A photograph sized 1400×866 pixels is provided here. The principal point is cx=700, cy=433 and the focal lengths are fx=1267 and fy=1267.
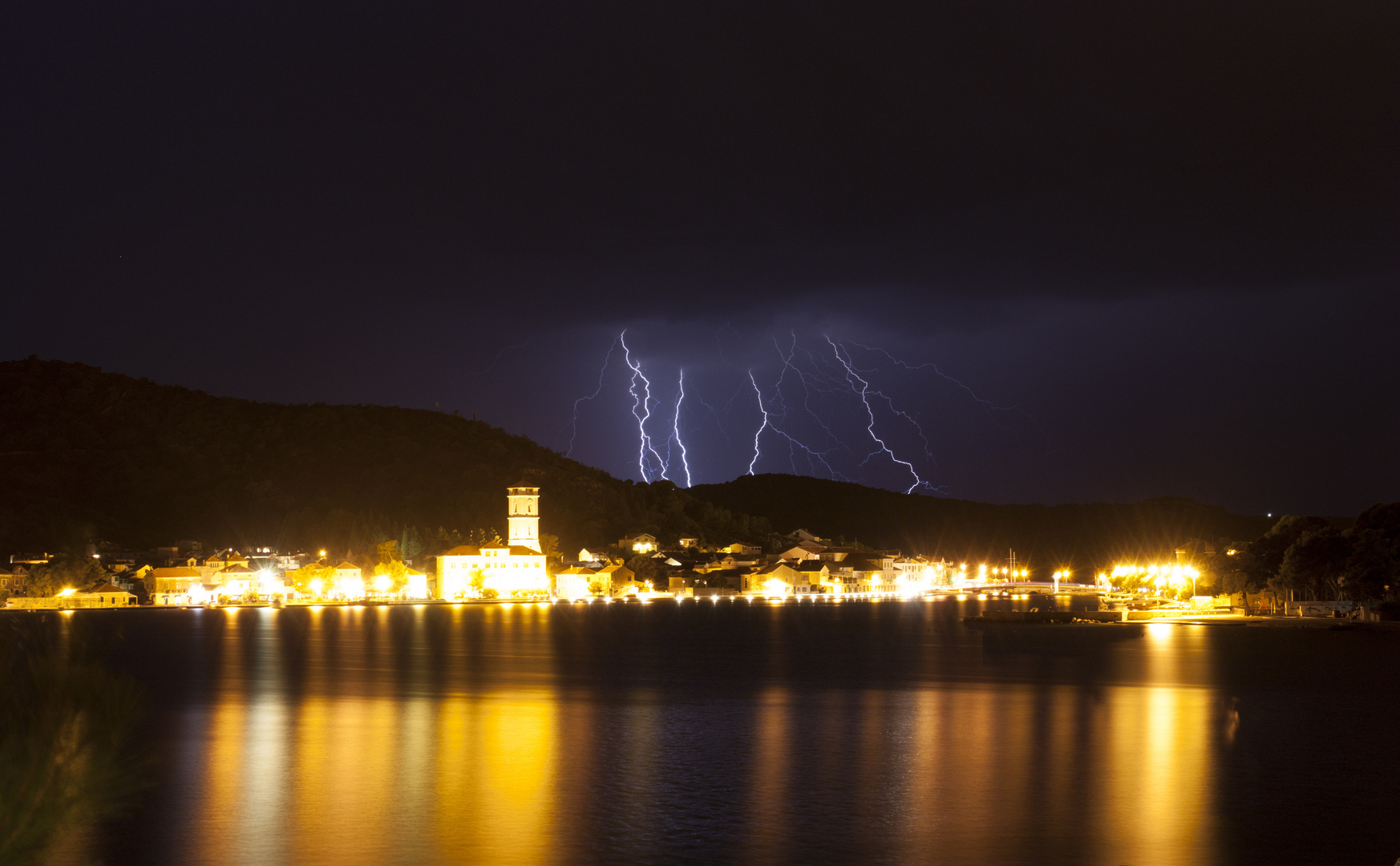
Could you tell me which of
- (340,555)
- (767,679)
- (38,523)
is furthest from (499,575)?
(767,679)

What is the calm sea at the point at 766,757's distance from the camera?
1551 cm

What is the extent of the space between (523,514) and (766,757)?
9647 cm

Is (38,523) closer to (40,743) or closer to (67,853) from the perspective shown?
(67,853)

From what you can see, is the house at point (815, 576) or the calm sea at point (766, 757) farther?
the house at point (815, 576)

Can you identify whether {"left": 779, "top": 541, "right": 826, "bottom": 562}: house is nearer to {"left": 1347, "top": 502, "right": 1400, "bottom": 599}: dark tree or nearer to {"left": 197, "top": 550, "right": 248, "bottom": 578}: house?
{"left": 197, "top": 550, "right": 248, "bottom": 578}: house

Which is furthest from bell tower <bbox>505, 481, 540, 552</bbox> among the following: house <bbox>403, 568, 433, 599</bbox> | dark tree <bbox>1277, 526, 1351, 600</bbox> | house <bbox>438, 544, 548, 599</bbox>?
dark tree <bbox>1277, 526, 1351, 600</bbox>

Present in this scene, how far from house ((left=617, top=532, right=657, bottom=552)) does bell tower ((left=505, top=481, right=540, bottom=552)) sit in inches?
508

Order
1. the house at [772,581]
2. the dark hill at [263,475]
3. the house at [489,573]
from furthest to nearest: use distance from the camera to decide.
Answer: the house at [772,581], the dark hill at [263,475], the house at [489,573]

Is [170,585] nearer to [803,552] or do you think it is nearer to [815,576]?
[815,576]

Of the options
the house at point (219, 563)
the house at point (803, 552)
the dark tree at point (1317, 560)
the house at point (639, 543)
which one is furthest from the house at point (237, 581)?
the dark tree at point (1317, 560)

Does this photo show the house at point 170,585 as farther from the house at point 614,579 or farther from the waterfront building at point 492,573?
the house at point 614,579

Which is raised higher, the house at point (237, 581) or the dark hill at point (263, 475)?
the dark hill at point (263, 475)

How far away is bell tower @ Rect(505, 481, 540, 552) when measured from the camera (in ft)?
380

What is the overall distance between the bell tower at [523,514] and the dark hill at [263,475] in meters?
8.20
